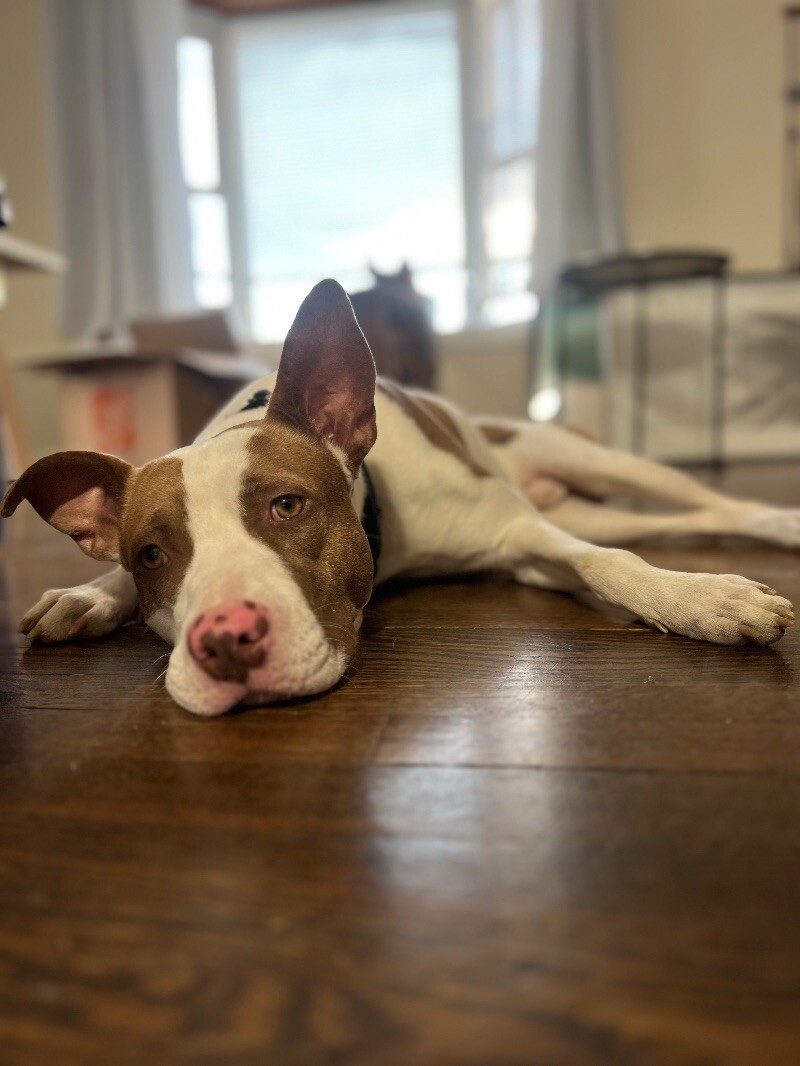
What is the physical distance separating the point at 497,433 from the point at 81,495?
1405 millimetres

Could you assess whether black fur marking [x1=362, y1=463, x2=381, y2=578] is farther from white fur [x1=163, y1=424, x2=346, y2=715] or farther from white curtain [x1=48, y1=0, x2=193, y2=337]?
white curtain [x1=48, y1=0, x2=193, y2=337]

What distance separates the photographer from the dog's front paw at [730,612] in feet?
4.62

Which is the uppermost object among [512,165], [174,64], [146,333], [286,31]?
[286,31]

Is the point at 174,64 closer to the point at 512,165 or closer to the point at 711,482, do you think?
the point at 512,165

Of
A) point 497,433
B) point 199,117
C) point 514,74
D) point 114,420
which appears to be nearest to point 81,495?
point 497,433

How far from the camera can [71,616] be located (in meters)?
1.74

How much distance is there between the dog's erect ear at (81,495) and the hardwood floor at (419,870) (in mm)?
302

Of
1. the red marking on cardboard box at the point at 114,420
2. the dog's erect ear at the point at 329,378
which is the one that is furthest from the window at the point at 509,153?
the dog's erect ear at the point at 329,378

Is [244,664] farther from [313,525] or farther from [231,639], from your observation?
[313,525]

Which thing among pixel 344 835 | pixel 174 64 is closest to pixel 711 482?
pixel 344 835

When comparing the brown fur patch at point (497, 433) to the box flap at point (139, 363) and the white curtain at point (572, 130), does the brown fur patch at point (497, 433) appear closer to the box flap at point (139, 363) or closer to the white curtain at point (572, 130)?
the box flap at point (139, 363)

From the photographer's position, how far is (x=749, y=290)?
5539 millimetres

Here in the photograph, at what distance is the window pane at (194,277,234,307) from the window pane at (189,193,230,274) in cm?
6

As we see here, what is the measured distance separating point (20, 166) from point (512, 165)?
3429 mm
